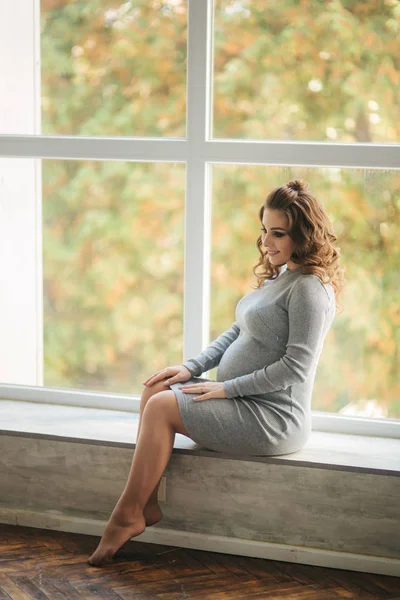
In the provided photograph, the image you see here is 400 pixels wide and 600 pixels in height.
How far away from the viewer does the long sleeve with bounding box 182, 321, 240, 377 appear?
10.2 ft

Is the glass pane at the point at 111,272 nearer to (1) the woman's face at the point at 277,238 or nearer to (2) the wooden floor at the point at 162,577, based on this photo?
(1) the woman's face at the point at 277,238

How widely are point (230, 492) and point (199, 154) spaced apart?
127 centimetres

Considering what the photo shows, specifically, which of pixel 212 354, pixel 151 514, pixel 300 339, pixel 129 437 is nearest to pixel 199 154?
A: pixel 212 354

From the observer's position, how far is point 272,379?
279 cm

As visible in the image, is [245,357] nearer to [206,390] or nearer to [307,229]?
[206,390]

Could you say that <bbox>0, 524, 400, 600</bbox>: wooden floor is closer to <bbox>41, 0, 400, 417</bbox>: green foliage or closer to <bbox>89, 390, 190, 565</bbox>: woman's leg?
<bbox>89, 390, 190, 565</bbox>: woman's leg

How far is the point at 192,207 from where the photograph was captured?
10.7ft

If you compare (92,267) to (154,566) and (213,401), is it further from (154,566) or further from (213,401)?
(154,566)

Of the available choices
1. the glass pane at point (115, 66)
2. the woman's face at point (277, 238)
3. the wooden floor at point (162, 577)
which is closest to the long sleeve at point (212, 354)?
the woman's face at point (277, 238)

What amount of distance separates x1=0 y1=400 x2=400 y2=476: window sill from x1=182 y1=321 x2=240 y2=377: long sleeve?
0.86 ft

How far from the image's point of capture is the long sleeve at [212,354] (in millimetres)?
3100

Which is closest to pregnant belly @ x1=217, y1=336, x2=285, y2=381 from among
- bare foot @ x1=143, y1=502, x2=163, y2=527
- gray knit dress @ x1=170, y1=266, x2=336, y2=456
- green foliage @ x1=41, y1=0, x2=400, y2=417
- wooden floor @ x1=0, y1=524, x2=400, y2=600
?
gray knit dress @ x1=170, y1=266, x2=336, y2=456

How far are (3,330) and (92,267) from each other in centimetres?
53

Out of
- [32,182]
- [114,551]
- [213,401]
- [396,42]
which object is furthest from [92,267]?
[396,42]
